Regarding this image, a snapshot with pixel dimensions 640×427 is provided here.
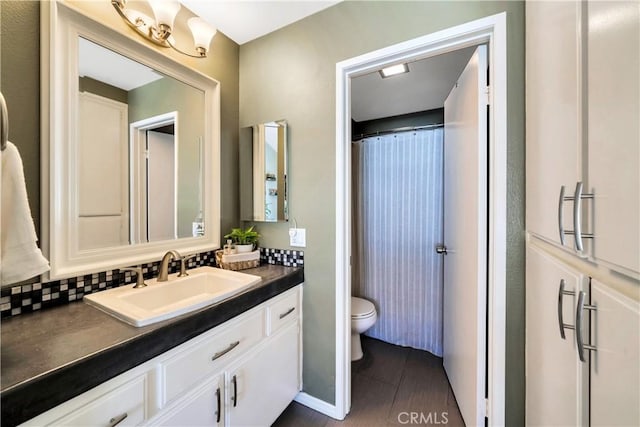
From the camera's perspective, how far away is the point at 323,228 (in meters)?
1.49

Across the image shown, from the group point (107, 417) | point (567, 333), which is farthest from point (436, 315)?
point (107, 417)

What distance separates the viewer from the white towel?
63 centimetres

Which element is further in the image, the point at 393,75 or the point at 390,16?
the point at 393,75

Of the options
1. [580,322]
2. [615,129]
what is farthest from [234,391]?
[615,129]

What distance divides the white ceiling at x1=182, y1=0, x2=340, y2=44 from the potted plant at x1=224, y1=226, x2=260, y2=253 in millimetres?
1339

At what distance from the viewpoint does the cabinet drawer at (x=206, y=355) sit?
2.73 feet

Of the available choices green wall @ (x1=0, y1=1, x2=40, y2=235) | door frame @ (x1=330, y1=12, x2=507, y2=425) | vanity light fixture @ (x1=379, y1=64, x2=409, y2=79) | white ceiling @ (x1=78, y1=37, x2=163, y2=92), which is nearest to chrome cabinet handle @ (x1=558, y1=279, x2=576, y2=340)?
door frame @ (x1=330, y1=12, x2=507, y2=425)

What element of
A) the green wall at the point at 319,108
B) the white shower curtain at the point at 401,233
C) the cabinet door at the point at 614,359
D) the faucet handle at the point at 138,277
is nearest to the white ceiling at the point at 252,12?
the green wall at the point at 319,108

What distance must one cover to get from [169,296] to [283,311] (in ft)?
1.93

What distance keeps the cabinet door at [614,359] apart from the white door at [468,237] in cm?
64

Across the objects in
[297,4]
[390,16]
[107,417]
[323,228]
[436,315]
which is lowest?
[436,315]

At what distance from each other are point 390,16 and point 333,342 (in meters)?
1.86

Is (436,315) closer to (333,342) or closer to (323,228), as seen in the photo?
(333,342)

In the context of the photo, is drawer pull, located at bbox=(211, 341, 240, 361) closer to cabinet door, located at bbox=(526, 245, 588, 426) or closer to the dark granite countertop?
the dark granite countertop
